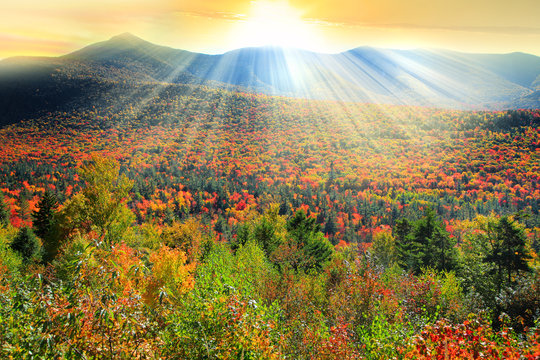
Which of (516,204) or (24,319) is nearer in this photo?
Answer: (24,319)

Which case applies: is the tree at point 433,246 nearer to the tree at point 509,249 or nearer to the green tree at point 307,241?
the tree at point 509,249

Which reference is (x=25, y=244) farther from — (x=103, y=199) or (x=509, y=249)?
(x=509, y=249)

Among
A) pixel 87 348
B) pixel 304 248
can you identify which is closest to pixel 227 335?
pixel 87 348

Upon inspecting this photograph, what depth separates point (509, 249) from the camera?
28578mm

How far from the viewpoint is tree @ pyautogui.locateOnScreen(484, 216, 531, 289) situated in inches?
1107

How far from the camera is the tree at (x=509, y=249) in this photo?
28.1m

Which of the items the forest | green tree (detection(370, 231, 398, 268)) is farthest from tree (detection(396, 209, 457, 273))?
green tree (detection(370, 231, 398, 268))

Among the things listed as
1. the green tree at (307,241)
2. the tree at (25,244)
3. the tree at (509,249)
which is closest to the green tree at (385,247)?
the green tree at (307,241)

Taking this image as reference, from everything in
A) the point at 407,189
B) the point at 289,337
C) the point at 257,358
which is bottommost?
the point at 407,189

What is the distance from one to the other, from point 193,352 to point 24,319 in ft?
15.4

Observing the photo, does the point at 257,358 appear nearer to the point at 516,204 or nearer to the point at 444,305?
the point at 444,305

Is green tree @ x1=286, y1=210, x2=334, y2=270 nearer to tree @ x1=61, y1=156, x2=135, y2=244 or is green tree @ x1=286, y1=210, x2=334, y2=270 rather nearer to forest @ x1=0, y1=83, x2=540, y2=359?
forest @ x1=0, y1=83, x2=540, y2=359

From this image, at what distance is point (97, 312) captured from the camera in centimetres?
632

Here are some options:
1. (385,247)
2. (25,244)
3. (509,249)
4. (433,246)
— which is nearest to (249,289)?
(509,249)
